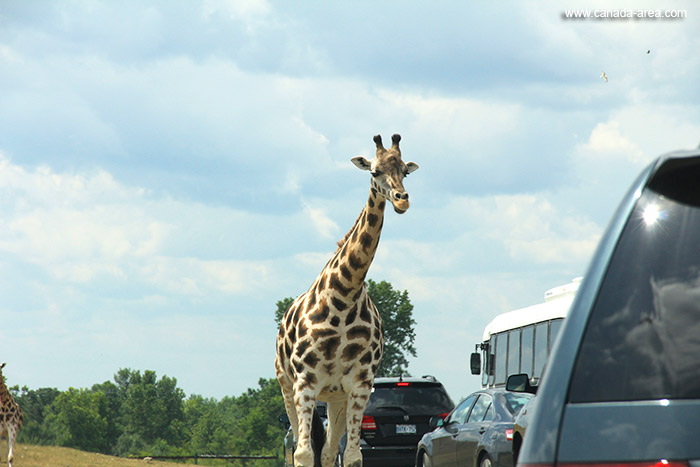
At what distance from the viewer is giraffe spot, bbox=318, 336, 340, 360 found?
457 inches

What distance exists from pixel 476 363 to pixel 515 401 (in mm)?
14419

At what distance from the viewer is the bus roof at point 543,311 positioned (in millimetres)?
21478

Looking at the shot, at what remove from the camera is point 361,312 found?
1188 cm

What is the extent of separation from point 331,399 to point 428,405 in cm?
540

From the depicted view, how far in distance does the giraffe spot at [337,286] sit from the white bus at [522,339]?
346 inches

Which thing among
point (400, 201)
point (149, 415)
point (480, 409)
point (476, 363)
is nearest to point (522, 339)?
point (476, 363)

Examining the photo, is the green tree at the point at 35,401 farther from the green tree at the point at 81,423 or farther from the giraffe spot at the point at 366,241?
the giraffe spot at the point at 366,241

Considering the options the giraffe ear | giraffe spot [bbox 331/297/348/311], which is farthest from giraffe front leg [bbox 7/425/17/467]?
the giraffe ear

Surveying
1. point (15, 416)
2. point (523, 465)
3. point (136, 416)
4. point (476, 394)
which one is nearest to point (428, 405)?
point (476, 394)

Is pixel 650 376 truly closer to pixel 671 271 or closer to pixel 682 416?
pixel 682 416

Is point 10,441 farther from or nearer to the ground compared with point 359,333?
nearer to the ground

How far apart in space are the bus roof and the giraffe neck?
878cm

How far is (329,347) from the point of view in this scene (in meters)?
11.6

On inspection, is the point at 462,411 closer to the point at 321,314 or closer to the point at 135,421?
the point at 321,314
